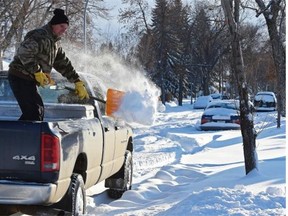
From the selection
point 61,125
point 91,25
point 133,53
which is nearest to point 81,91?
point 61,125

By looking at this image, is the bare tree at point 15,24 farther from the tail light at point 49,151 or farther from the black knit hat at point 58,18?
the tail light at point 49,151

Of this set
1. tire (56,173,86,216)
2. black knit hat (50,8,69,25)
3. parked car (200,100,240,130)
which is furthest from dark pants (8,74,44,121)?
parked car (200,100,240,130)

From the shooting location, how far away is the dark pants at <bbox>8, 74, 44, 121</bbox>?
18.6ft

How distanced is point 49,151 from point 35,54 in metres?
1.24

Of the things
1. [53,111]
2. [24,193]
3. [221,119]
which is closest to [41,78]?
[53,111]

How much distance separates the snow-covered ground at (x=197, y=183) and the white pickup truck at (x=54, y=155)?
2.88ft

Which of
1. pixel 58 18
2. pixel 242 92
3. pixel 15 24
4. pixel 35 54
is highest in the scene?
pixel 15 24

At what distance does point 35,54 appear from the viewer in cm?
557

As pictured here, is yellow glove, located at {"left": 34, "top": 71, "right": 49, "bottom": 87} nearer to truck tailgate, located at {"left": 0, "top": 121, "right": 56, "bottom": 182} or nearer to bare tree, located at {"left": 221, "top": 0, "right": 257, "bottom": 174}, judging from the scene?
truck tailgate, located at {"left": 0, "top": 121, "right": 56, "bottom": 182}

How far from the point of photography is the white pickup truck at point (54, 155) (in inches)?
188

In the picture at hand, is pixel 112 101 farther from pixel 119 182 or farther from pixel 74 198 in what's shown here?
pixel 74 198

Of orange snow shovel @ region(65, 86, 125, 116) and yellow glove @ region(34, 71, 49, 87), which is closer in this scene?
yellow glove @ region(34, 71, 49, 87)

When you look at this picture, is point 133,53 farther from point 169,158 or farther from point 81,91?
point 81,91

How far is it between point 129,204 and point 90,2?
23806 mm
